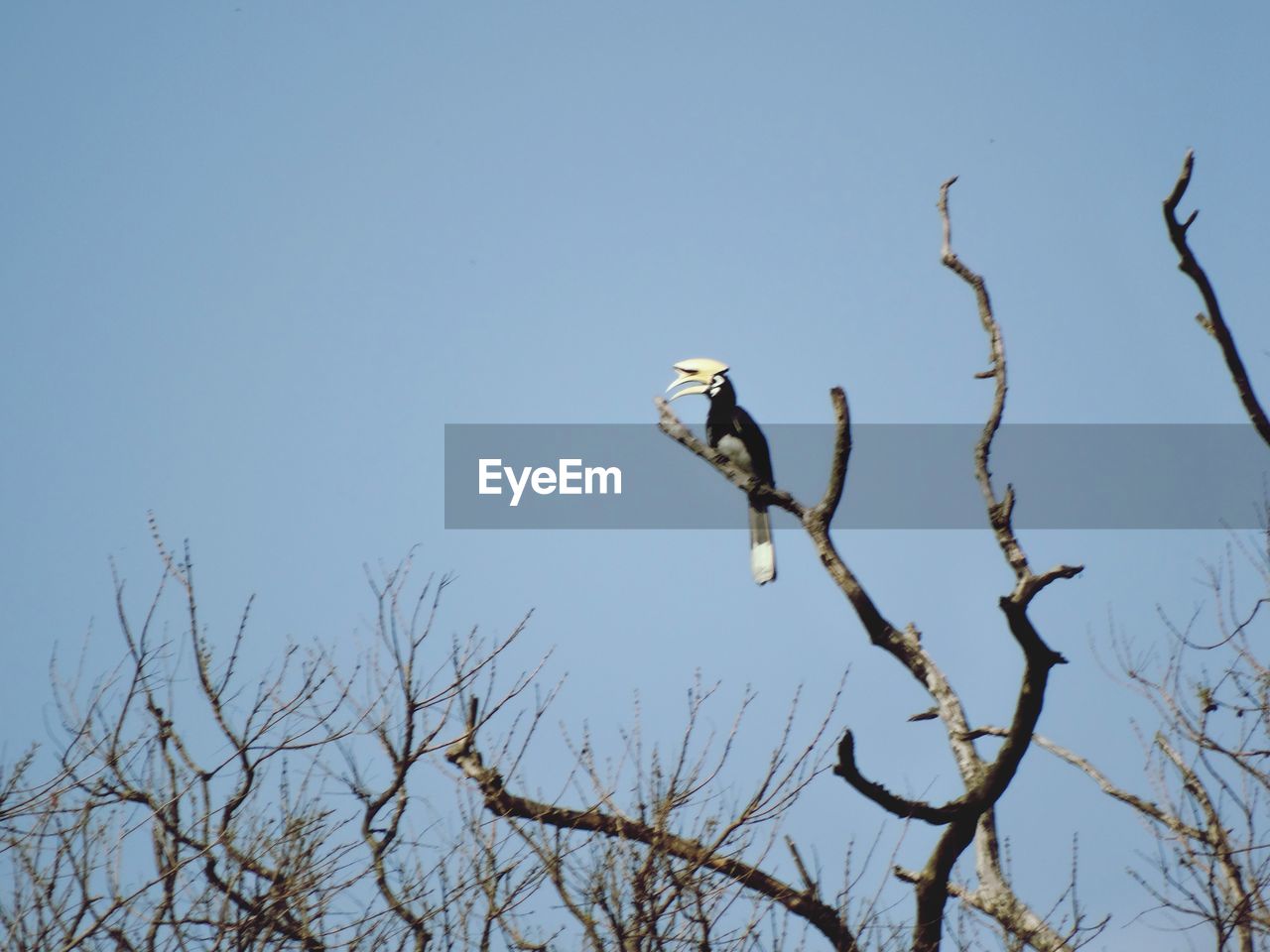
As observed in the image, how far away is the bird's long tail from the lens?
23.5 ft

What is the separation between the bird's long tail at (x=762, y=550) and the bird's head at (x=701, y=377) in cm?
161

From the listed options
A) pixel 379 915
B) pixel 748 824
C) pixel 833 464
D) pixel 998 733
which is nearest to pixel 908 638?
pixel 998 733

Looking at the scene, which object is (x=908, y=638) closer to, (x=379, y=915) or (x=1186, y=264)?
(x=1186, y=264)

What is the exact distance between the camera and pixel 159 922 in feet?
11.5

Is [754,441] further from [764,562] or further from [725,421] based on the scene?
[764,562]

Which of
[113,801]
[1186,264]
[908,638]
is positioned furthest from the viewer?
[908,638]

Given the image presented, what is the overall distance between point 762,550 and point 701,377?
189 cm

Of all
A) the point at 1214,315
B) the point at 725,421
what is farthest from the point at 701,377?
the point at 1214,315

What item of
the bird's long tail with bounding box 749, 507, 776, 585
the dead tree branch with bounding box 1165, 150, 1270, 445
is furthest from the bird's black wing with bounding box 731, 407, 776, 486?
the dead tree branch with bounding box 1165, 150, 1270, 445

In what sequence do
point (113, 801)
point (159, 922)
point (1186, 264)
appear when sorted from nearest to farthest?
point (159, 922), point (1186, 264), point (113, 801)

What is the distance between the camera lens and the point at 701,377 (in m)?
8.69

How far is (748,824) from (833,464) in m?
1.42

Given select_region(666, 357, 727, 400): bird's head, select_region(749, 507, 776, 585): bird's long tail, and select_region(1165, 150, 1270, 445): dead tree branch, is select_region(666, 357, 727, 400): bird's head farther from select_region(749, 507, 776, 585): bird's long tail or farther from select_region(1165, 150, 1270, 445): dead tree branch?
select_region(1165, 150, 1270, 445): dead tree branch

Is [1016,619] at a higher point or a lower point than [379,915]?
higher
